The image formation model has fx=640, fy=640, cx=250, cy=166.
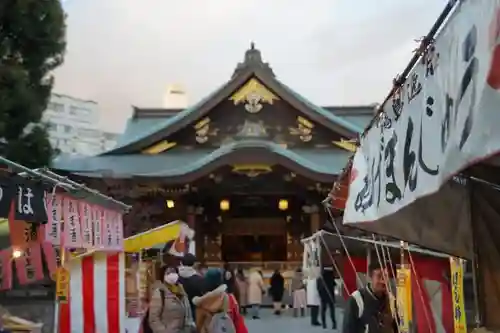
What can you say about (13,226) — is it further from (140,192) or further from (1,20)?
(140,192)

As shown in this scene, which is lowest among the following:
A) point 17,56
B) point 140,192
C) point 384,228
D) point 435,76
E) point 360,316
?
point 360,316

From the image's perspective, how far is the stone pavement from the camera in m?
13.4

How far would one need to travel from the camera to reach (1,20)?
1304 cm

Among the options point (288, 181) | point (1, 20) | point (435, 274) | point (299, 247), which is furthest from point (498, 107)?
point (299, 247)

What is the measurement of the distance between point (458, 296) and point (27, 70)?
10955mm

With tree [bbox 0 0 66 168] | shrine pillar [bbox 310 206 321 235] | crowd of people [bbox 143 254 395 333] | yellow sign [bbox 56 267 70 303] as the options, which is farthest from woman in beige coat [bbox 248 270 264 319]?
crowd of people [bbox 143 254 395 333]

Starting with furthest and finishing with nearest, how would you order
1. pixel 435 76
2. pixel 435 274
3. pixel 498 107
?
1. pixel 435 274
2. pixel 435 76
3. pixel 498 107

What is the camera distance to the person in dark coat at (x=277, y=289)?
688 inches

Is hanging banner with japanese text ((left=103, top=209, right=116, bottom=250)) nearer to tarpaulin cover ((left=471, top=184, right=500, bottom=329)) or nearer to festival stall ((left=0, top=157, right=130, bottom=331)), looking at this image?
festival stall ((left=0, top=157, right=130, bottom=331))

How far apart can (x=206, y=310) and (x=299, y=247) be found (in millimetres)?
14526

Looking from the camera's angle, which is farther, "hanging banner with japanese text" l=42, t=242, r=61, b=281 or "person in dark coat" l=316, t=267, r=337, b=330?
"person in dark coat" l=316, t=267, r=337, b=330

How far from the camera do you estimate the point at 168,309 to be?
5637 millimetres

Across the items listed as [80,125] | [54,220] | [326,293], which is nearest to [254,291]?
[326,293]

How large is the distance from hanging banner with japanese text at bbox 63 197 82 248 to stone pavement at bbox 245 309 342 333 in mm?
7072
